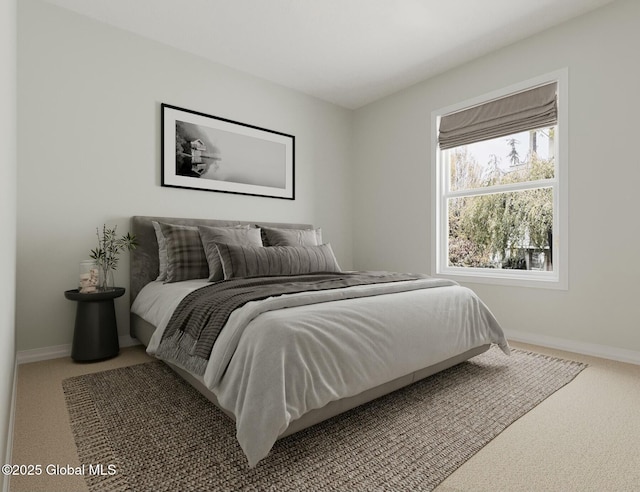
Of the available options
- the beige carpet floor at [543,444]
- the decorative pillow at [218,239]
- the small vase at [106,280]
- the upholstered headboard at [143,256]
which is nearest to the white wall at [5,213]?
the beige carpet floor at [543,444]

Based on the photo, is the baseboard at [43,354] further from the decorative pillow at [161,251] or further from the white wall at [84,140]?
the decorative pillow at [161,251]

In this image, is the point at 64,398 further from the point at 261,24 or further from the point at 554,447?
the point at 261,24

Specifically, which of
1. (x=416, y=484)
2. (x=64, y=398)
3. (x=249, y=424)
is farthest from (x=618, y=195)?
(x=64, y=398)

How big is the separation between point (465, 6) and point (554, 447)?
293 centimetres

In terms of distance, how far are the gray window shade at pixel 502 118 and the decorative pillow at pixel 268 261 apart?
1.96 meters

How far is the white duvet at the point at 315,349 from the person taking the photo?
134 centimetres

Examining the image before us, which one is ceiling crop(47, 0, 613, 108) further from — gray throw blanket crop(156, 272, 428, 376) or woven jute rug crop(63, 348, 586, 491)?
woven jute rug crop(63, 348, 586, 491)

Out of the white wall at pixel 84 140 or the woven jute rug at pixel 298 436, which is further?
the white wall at pixel 84 140

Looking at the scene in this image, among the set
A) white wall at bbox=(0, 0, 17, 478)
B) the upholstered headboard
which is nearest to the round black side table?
the upholstered headboard

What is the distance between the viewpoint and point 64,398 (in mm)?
1989

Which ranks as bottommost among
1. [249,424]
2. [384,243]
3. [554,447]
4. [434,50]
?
→ [554,447]

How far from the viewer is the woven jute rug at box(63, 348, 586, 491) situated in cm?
132

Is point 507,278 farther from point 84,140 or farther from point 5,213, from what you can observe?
point 84,140

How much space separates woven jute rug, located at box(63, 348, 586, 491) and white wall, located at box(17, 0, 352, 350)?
35.8 inches
